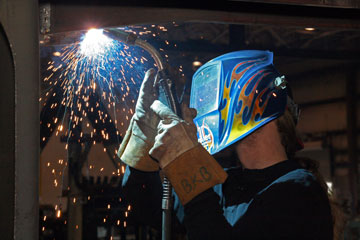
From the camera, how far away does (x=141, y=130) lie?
1.67m

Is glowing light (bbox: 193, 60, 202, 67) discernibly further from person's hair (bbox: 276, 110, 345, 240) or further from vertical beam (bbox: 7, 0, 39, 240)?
vertical beam (bbox: 7, 0, 39, 240)

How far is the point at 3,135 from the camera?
1.37 meters

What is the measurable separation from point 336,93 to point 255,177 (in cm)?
52

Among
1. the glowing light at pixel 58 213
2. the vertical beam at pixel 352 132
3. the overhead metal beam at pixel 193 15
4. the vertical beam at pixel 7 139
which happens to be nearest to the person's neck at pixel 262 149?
the vertical beam at pixel 352 132

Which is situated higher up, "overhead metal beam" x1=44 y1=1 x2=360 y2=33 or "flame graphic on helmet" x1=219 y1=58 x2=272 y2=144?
"overhead metal beam" x1=44 y1=1 x2=360 y2=33

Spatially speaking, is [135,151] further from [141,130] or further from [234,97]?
[234,97]

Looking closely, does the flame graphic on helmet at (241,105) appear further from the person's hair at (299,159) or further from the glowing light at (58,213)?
the glowing light at (58,213)

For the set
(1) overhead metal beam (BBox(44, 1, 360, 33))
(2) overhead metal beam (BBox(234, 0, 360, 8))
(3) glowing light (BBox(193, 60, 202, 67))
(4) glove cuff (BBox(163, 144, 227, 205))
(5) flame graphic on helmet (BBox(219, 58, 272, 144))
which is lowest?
(4) glove cuff (BBox(163, 144, 227, 205))

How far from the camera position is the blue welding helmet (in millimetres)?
1659

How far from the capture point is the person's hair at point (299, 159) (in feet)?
5.59

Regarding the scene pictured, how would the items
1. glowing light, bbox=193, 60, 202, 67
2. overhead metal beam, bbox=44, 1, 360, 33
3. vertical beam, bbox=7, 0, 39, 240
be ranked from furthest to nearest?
1. glowing light, bbox=193, 60, 202, 67
2. overhead metal beam, bbox=44, 1, 360, 33
3. vertical beam, bbox=7, 0, 39, 240

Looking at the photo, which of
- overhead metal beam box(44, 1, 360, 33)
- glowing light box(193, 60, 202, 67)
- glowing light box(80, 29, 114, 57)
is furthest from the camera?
glowing light box(193, 60, 202, 67)

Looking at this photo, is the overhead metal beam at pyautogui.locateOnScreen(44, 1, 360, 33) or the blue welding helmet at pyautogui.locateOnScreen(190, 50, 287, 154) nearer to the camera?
the overhead metal beam at pyautogui.locateOnScreen(44, 1, 360, 33)

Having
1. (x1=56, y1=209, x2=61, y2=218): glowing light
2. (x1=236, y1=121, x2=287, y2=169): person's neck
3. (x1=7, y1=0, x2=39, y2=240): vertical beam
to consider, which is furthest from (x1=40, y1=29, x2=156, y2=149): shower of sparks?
(x1=236, y1=121, x2=287, y2=169): person's neck
